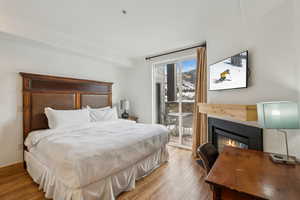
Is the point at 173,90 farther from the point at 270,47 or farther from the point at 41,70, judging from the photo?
the point at 41,70

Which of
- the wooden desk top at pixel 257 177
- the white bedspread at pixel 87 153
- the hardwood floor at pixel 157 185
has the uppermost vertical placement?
the wooden desk top at pixel 257 177

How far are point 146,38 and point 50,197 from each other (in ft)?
10.0

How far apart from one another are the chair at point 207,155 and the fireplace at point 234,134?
53cm

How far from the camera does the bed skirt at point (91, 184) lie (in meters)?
1.43

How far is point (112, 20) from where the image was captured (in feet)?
7.29

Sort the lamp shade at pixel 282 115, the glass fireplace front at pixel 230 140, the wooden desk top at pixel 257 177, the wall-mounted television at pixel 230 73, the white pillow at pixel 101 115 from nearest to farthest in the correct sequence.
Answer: the wooden desk top at pixel 257 177, the lamp shade at pixel 282 115, the wall-mounted television at pixel 230 73, the glass fireplace front at pixel 230 140, the white pillow at pixel 101 115

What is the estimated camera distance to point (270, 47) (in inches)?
58.2

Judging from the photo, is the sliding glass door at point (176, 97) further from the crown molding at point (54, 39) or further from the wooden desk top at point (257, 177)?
the wooden desk top at point (257, 177)

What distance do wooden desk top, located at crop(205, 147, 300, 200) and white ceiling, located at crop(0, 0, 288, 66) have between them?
1.72 meters

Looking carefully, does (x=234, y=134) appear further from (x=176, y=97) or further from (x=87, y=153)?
(x=87, y=153)

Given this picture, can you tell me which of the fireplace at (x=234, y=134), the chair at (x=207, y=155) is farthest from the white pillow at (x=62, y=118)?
the fireplace at (x=234, y=134)

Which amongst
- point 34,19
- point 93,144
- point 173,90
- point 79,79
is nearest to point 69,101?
point 79,79

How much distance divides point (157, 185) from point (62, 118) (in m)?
2.03

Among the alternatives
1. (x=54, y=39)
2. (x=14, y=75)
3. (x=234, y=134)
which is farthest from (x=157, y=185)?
(x=54, y=39)
